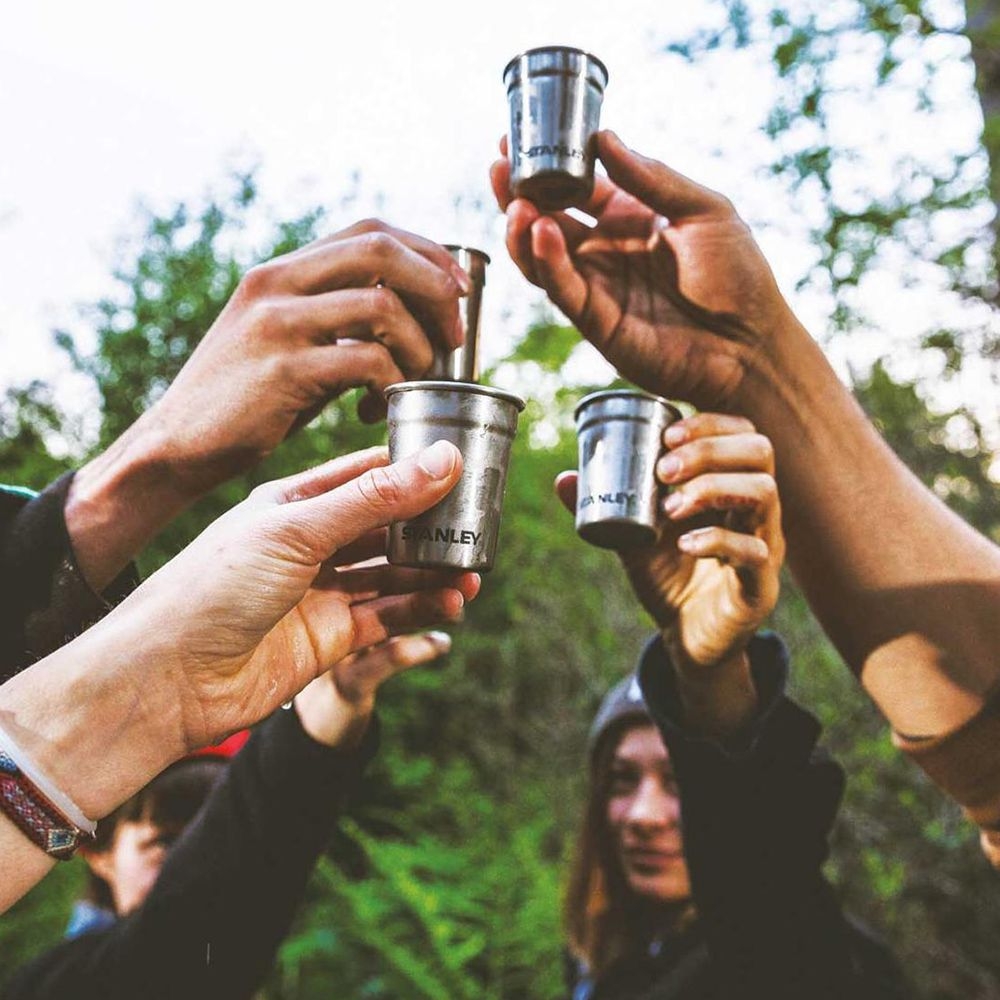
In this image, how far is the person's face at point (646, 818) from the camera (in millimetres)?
3859

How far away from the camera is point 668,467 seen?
2.22m

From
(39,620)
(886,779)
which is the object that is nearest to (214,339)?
(39,620)

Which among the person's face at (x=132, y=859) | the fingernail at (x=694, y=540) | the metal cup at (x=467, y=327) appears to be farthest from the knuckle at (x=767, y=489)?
the person's face at (x=132, y=859)

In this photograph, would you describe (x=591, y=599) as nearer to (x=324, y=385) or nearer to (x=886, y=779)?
(x=886, y=779)

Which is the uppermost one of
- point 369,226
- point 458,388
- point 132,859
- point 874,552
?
point 369,226

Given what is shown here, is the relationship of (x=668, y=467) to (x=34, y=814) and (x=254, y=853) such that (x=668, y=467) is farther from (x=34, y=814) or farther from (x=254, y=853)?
(x=254, y=853)

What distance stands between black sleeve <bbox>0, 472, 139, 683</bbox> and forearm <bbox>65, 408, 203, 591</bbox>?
0.04 m

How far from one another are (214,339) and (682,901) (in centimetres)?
287

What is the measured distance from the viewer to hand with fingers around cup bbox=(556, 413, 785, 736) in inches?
87.0

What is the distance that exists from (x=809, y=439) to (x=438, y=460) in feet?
4.16

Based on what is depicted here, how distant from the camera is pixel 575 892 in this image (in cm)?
422

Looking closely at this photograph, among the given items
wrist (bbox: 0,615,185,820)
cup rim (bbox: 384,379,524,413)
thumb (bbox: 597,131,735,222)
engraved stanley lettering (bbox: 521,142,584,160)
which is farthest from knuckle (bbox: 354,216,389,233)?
wrist (bbox: 0,615,185,820)

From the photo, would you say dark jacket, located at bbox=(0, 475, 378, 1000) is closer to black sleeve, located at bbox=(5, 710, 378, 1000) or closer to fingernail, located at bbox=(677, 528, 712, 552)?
black sleeve, located at bbox=(5, 710, 378, 1000)

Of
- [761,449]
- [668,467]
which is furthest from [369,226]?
[761,449]
